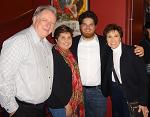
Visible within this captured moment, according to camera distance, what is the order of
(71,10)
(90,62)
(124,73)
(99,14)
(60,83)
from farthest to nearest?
(71,10), (99,14), (90,62), (124,73), (60,83)

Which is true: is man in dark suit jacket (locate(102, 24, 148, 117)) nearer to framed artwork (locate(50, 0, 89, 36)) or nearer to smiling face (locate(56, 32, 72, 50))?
smiling face (locate(56, 32, 72, 50))

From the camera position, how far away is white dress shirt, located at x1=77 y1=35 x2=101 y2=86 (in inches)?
128

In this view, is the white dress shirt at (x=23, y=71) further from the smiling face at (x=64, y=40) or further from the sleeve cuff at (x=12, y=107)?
the smiling face at (x=64, y=40)

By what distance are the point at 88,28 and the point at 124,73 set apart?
2.14 ft

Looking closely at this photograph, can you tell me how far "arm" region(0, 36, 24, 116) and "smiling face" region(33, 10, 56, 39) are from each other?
0.25 metres

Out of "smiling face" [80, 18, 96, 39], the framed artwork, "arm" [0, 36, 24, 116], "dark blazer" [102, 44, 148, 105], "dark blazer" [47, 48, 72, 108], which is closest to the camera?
"arm" [0, 36, 24, 116]

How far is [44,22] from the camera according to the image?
2.42 m

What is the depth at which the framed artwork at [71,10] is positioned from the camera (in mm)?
3834

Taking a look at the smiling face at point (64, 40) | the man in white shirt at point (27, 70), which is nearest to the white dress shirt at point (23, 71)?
the man in white shirt at point (27, 70)

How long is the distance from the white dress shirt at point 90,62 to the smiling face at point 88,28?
79 millimetres

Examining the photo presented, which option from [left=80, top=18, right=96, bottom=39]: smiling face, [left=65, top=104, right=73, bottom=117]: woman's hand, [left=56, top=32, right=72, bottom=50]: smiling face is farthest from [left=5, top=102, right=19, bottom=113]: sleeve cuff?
[left=80, top=18, right=96, bottom=39]: smiling face

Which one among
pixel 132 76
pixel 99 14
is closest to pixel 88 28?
pixel 99 14

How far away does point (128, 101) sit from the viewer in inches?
119

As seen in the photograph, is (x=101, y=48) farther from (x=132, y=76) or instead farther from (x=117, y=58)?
(x=132, y=76)
